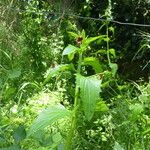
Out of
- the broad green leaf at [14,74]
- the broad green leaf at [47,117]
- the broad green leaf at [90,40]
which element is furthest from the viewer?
the broad green leaf at [14,74]

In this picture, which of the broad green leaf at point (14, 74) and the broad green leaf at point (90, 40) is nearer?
the broad green leaf at point (90, 40)

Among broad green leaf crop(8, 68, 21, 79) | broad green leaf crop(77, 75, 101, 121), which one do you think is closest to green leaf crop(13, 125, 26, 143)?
broad green leaf crop(77, 75, 101, 121)

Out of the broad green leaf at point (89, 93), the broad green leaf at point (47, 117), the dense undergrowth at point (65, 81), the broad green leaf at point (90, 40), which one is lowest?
the dense undergrowth at point (65, 81)

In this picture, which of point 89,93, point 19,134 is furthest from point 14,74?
point 89,93

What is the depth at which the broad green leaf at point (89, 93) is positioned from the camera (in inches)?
36.7

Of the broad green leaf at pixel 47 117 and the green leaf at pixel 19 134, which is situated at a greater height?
the broad green leaf at pixel 47 117

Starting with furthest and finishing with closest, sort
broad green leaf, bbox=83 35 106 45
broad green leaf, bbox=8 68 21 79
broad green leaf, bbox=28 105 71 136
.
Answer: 1. broad green leaf, bbox=8 68 21 79
2. broad green leaf, bbox=83 35 106 45
3. broad green leaf, bbox=28 105 71 136

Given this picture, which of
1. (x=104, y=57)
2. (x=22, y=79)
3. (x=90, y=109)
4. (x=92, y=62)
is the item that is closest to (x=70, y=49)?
(x=92, y=62)

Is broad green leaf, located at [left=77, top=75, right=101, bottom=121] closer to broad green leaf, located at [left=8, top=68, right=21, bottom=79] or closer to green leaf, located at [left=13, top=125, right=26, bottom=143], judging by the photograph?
green leaf, located at [left=13, top=125, right=26, bottom=143]

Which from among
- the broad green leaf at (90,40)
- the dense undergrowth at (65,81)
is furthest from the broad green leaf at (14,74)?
the broad green leaf at (90,40)

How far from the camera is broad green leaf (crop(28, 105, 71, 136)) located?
929 millimetres

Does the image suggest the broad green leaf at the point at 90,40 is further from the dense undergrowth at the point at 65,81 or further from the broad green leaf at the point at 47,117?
the broad green leaf at the point at 47,117

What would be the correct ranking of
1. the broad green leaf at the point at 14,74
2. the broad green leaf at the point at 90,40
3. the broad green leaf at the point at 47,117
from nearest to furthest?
the broad green leaf at the point at 47,117
the broad green leaf at the point at 90,40
the broad green leaf at the point at 14,74

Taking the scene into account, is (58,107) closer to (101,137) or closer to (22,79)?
(101,137)
